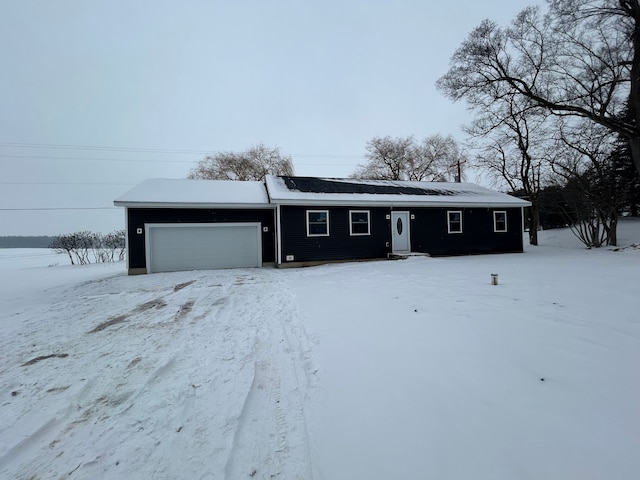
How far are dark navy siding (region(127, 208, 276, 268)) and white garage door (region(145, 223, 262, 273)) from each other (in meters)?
0.21

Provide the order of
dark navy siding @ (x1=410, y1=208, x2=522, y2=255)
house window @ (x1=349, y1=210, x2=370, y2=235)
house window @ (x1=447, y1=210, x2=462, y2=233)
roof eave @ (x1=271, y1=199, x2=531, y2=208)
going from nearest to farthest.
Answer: roof eave @ (x1=271, y1=199, x2=531, y2=208) → house window @ (x1=349, y1=210, x2=370, y2=235) → dark navy siding @ (x1=410, y1=208, x2=522, y2=255) → house window @ (x1=447, y1=210, x2=462, y2=233)

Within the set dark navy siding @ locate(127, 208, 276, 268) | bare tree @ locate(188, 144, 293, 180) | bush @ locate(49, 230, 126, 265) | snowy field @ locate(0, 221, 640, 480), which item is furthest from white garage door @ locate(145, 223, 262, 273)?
bare tree @ locate(188, 144, 293, 180)

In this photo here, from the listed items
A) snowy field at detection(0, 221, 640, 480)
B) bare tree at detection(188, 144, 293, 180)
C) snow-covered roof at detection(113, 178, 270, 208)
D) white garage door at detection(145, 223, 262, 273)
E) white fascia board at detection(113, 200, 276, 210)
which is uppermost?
bare tree at detection(188, 144, 293, 180)

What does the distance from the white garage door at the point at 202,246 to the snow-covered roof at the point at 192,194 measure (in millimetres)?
953

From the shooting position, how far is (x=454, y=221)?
14.2 m

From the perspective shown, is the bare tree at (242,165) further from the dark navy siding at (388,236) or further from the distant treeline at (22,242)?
the distant treeline at (22,242)

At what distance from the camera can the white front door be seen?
13.2m

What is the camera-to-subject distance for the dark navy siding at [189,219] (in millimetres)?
10805

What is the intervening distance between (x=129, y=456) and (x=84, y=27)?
71.3ft

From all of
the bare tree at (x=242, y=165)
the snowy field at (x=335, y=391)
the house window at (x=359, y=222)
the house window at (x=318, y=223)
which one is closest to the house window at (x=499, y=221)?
the house window at (x=359, y=222)

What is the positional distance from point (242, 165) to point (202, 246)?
16.6m

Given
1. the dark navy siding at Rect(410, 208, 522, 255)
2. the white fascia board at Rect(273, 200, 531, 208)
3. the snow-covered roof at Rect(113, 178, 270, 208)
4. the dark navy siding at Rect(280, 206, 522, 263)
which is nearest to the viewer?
the snow-covered roof at Rect(113, 178, 270, 208)

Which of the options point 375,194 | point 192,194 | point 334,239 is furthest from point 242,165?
point 334,239

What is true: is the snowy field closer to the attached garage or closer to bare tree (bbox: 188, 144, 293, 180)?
the attached garage
